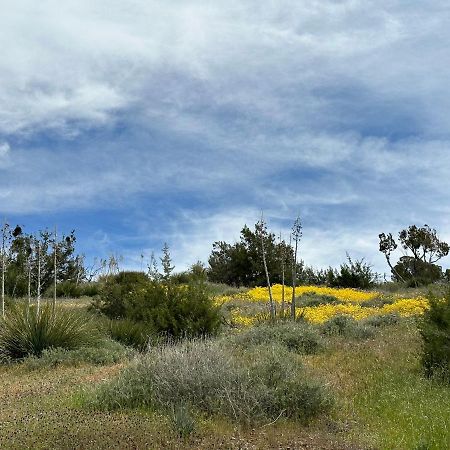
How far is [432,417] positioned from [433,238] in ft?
126

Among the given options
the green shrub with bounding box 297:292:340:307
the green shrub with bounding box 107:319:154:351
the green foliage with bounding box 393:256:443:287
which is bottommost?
the green shrub with bounding box 107:319:154:351

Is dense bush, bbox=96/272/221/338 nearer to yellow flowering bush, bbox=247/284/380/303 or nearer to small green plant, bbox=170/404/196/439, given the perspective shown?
small green plant, bbox=170/404/196/439

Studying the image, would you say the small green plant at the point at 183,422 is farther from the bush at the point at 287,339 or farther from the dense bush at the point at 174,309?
the dense bush at the point at 174,309

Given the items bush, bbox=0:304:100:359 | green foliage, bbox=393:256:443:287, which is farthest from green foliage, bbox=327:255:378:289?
bush, bbox=0:304:100:359

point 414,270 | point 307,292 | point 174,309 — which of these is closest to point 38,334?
point 174,309

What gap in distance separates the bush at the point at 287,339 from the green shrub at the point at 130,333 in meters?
2.66

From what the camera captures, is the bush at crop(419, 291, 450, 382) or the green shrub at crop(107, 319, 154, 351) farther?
the green shrub at crop(107, 319, 154, 351)

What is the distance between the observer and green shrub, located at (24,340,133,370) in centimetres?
1246

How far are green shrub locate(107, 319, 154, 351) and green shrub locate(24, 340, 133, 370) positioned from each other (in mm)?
1607

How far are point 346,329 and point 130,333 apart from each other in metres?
5.44

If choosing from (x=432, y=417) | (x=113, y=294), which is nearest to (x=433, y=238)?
(x=113, y=294)

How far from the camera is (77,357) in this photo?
42.1 feet

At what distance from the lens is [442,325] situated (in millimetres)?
11172

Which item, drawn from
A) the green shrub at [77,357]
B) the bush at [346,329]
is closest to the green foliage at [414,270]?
the bush at [346,329]
